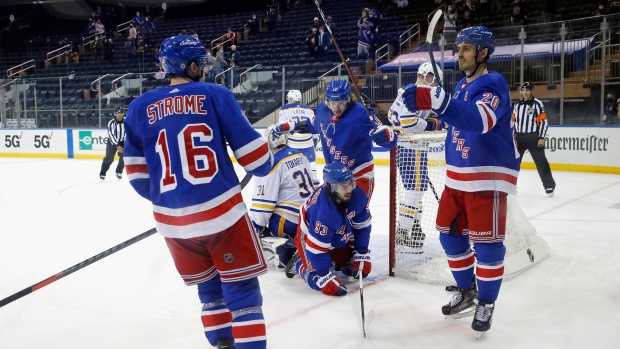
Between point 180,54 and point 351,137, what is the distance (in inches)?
75.2

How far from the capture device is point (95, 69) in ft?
58.0

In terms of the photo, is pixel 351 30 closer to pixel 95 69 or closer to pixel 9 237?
pixel 95 69

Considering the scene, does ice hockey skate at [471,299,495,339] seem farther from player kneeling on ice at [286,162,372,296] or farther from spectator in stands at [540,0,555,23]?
spectator in stands at [540,0,555,23]

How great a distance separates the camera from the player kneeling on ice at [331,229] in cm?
316

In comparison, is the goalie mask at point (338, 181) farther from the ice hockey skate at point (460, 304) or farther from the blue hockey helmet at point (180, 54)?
the blue hockey helmet at point (180, 54)

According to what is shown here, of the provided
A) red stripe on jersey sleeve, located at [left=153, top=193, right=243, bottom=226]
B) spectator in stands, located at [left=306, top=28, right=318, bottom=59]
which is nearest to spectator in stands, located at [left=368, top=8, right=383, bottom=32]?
spectator in stands, located at [left=306, top=28, right=318, bottom=59]

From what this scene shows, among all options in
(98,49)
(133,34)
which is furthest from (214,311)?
(98,49)

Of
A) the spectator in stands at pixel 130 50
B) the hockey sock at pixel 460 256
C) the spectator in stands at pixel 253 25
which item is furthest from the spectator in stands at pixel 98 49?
the hockey sock at pixel 460 256

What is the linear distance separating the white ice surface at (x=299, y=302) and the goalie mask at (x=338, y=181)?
53 cm

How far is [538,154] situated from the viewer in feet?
22.3

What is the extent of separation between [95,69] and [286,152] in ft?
50.2

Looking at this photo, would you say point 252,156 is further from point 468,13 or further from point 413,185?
point 468,13

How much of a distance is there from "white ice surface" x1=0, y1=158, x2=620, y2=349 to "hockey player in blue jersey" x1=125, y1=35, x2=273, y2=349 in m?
0.62

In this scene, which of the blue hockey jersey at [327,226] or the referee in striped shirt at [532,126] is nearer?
the blue hockey jersey at [327,226]
